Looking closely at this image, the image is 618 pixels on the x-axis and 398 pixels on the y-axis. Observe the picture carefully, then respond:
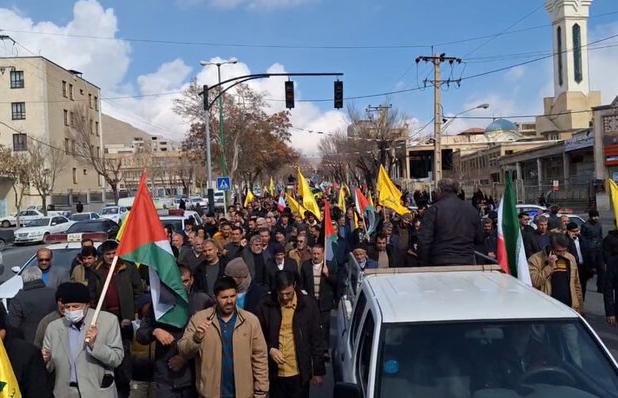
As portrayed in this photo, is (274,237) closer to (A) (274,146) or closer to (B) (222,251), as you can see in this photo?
(B) (222,251)

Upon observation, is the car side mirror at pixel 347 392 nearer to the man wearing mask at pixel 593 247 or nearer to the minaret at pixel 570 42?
the man wearing mask at pixel 593 247

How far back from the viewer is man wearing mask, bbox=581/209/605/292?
9.64 m

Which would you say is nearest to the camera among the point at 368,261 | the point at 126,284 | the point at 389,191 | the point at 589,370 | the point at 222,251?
the point at 589,370

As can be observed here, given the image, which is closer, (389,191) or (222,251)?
(222,251)

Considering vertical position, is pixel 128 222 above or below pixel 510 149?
below

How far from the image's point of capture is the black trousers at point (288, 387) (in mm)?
5297

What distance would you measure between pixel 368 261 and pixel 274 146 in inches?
1991

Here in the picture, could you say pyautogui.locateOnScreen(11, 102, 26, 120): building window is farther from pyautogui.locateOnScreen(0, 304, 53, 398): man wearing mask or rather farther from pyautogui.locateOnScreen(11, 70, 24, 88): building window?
pyautogui.locateOnScreen(0, 304, 53, 398): man wearing mask

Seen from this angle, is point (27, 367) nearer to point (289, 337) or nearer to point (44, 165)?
point (289, 337)

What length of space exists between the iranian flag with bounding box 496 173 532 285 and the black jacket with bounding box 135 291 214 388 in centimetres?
313

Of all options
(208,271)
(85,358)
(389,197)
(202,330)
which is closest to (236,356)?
(202,330)

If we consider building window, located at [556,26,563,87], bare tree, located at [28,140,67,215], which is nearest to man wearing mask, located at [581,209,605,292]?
bare tree, located at [28,140,67,215]

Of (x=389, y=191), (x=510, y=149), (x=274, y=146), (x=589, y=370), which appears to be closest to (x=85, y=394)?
(x=589, y=370)

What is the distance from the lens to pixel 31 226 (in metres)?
34.3
